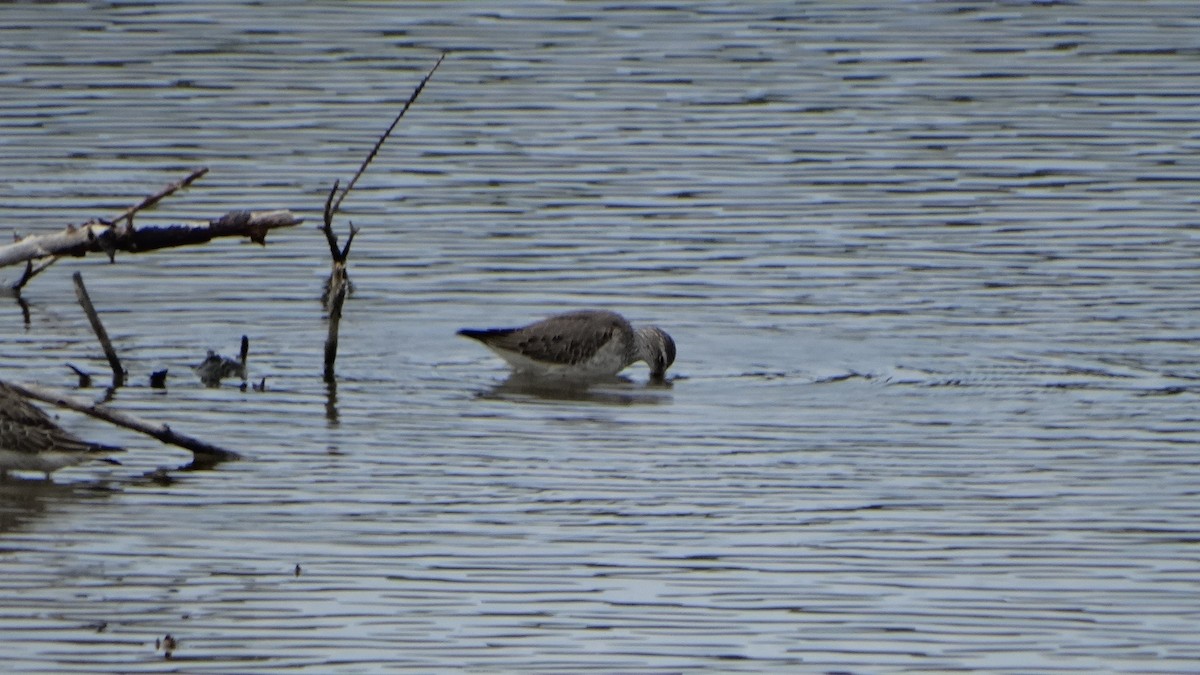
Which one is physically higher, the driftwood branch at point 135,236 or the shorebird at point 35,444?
the driftwood branch at point 135,236

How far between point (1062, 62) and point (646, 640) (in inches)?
806

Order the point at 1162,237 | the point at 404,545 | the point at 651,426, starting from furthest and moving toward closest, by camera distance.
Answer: the point at 1162,237 < the point at 651,426 < the point at 404,545

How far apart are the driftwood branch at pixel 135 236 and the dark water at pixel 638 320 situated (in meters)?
1.29

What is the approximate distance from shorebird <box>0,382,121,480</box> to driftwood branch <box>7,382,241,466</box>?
11cm

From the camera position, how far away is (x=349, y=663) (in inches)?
384

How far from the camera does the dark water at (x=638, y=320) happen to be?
1052 cm

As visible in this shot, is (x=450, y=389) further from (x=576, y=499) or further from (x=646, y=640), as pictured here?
(x=646, y=640)

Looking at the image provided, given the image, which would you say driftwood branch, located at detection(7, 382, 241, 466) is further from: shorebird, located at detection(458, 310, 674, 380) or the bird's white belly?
the bird's white belly

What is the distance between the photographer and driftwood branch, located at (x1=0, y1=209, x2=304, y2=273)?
12461 millimetres

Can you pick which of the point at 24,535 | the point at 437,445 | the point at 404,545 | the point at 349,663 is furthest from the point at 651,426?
the point at 349,663

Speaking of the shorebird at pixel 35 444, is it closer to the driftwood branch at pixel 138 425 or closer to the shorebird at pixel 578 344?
the driftwood branch at pixel 138 425

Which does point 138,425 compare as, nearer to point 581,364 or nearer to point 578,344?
point 578,344

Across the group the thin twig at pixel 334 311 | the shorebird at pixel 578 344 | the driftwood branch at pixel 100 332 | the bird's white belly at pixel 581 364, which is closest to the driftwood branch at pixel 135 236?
the thin twig at pixel 334 311

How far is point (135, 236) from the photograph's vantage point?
12.5 metres
